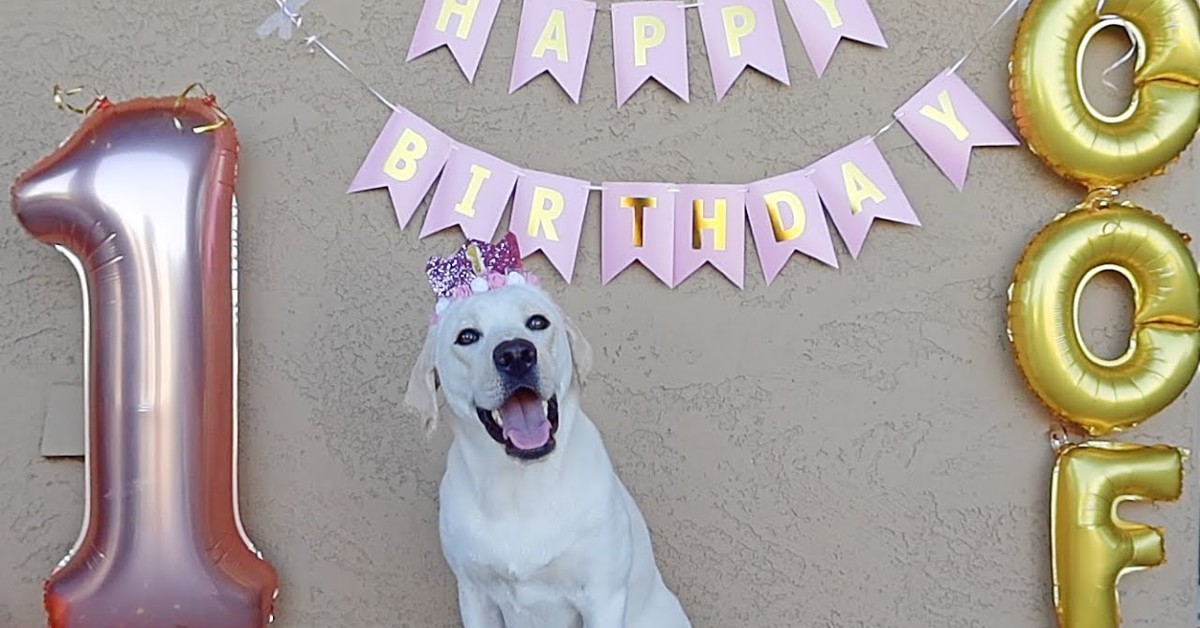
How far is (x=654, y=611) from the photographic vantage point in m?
2.47

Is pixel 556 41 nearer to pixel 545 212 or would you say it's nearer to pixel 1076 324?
pixel 545 212

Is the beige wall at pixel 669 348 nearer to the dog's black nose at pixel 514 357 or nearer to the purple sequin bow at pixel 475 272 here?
the purple sequin bow at pixel 475 272

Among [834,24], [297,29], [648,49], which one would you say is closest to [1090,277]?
[834,24]

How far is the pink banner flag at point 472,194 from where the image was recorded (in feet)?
9.59

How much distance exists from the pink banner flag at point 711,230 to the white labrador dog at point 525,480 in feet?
2.30

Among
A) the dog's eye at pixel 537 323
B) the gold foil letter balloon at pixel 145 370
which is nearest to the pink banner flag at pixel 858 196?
the dog's eye at pixel 537 323

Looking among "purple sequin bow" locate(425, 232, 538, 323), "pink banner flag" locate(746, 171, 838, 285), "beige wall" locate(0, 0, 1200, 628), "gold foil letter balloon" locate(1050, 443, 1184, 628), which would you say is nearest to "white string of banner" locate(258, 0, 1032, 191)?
"beige wall" locate(0, 0, 1200, 628)

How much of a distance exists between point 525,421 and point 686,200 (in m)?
1.02

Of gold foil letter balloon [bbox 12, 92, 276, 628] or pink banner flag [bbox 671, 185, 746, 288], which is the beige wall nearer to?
pink banner flag [bbox 671, 185, 746, 288]

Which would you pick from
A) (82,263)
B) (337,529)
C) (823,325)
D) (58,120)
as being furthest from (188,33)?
(823,325)

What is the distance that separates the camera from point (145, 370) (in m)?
2.67

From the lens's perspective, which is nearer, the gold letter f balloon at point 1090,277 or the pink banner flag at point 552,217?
the gold letter f balloon at point 1090,277

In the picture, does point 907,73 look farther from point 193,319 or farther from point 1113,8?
point 193,319

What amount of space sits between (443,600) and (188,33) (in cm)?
167
